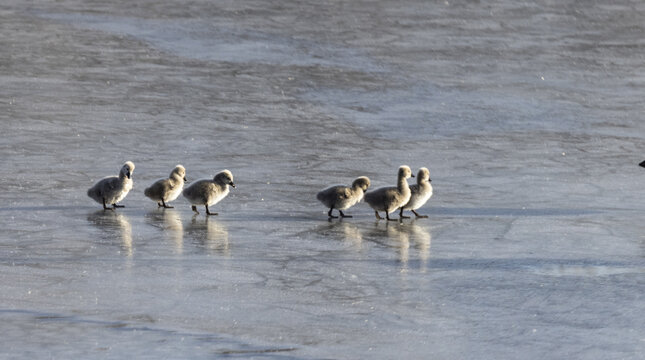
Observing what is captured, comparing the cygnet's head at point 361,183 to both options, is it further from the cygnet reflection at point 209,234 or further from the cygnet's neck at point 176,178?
the cygnet's neck at point 176,178

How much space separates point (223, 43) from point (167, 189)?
381 inches

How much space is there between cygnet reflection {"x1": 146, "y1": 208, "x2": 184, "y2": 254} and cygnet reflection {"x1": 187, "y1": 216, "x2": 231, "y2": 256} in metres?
0.09

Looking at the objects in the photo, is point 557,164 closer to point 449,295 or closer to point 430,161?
point 430,161

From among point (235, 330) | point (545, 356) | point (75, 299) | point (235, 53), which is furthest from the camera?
point (235, 53)

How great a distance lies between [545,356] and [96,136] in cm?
816

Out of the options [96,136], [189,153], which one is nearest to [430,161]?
[189,153]

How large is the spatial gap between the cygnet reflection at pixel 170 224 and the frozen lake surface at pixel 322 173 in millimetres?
45

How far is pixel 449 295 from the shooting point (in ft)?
23.8

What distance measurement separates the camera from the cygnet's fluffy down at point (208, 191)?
9867 mm

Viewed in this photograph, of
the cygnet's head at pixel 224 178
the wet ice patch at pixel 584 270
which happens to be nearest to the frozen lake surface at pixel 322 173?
the wet ice patch at pixel 584 270

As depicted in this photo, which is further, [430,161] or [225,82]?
[225,82]

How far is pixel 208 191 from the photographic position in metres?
9.88

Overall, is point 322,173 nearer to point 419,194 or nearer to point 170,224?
point 419,194

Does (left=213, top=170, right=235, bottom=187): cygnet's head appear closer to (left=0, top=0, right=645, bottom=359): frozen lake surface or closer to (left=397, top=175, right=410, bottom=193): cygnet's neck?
(left=0, top=0, right=645, bottom=359): frozen lake surface
